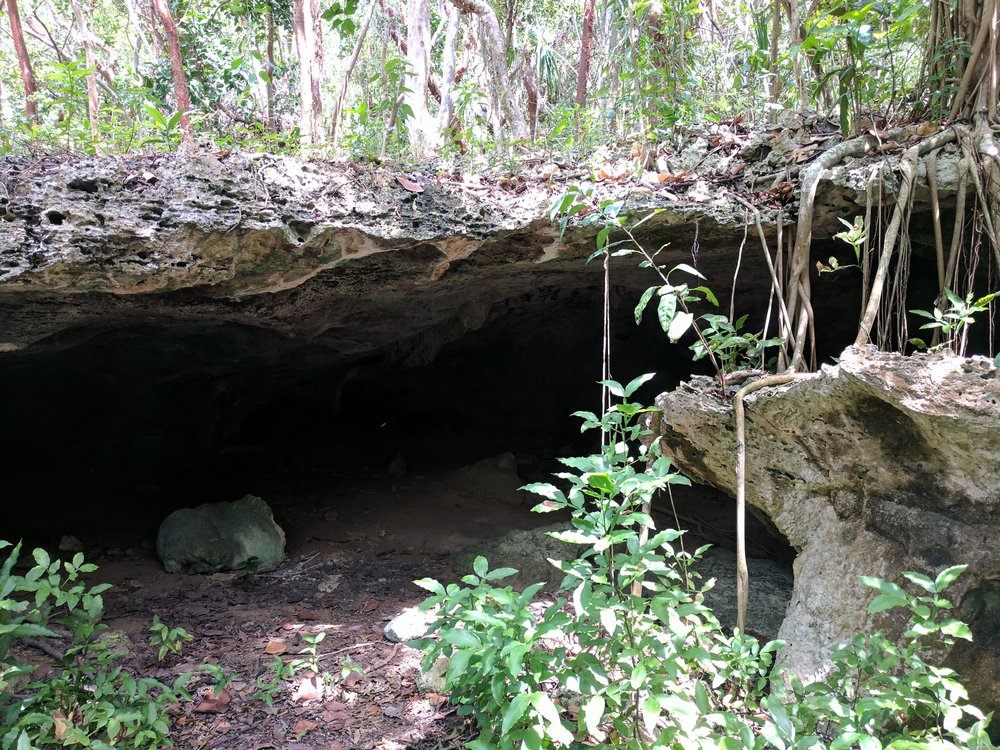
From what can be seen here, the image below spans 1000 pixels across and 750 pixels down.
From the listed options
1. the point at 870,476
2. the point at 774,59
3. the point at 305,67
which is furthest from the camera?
the point at 305,67

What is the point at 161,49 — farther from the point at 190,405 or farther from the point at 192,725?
the point at 192,725

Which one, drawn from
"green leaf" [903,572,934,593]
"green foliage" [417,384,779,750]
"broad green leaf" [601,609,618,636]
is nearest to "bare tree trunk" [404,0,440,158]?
"green foliage" [417,384,779,750]

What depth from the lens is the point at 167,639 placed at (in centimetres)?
306

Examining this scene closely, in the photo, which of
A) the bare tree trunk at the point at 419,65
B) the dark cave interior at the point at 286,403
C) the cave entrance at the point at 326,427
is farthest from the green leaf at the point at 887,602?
the bare tree trunk at the point at 419,65

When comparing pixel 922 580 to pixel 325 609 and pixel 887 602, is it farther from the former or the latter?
pixel 325 609

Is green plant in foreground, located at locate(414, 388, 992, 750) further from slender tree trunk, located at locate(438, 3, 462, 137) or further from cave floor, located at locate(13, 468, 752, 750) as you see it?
slender tree trunk, located at locate(438, 3, 462, 137)

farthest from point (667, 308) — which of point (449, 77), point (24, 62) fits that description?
point (24, 62)

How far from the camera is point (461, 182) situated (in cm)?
322

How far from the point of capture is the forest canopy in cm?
295

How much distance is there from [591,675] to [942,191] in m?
2.39

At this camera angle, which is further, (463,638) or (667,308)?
(667,308)

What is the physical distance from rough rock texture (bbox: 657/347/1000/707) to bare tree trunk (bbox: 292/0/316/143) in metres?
3.50

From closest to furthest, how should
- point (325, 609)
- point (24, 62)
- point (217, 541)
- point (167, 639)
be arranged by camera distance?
point (167, 639) → point (325, 609) → point (217, 541) → point (24, 62)

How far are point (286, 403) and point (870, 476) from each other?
18.7ft
